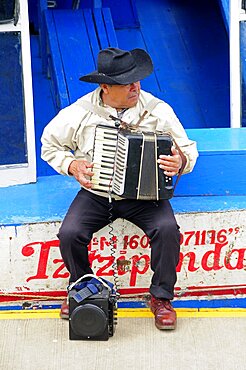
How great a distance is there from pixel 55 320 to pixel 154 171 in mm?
977

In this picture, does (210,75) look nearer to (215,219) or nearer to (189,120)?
(189,120)

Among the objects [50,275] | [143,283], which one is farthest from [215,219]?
[50,275]

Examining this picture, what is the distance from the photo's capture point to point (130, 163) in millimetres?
4059

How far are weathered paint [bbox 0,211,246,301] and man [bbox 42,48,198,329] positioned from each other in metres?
0.24

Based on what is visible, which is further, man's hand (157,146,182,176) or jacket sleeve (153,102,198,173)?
jacket sleeve (153,102,198,173)

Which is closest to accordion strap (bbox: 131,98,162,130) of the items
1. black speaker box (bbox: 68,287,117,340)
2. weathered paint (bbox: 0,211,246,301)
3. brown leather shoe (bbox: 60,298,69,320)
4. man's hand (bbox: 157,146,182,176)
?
man's hand (bbox: 157,146,182,176)

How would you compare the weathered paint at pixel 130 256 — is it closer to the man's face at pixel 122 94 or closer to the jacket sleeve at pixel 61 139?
the jacket sleeve at pixel 61 139

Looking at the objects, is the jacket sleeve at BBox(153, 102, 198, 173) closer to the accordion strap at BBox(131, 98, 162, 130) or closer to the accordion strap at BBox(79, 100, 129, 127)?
the accordion strap at BBox(131, 98, 162, 130)

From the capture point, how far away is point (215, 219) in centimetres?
459

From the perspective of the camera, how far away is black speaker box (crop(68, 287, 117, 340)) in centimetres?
410

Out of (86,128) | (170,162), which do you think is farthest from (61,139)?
(170,162)

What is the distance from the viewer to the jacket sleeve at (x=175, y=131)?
4250 millimetres

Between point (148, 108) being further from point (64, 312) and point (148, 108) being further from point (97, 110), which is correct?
point (64, 312)

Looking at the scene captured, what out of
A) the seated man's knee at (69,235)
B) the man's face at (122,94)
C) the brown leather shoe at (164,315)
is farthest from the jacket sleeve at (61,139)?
the brown leather shoe at (164,315)
